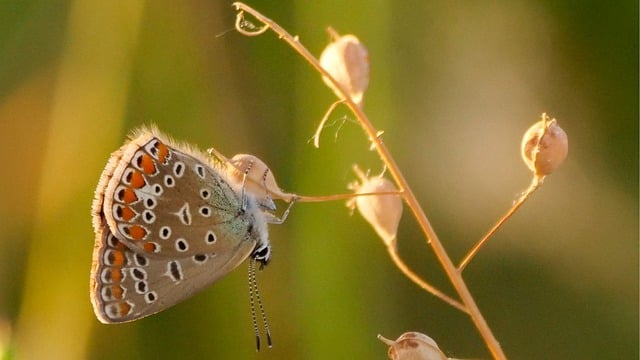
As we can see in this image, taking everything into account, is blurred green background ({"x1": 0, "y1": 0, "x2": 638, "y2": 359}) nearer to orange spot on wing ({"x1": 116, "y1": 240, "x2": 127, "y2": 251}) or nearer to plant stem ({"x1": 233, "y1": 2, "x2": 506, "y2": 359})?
orange spot on wing ({"x1": 116, "y1": 240, "x2": 127, "y2": 251})

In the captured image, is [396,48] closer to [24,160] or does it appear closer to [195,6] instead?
[195,6]

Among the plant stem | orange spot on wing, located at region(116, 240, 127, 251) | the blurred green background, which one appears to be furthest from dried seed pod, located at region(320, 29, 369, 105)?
the blurred green background

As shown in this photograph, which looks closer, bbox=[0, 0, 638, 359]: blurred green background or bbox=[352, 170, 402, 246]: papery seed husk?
bbox=[352, 170, 402, 246]: papery seed husk

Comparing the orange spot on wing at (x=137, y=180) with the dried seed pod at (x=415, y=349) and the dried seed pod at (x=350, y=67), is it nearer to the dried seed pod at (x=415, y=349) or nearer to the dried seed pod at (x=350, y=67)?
the dried seed pod at (x=350, y=67)

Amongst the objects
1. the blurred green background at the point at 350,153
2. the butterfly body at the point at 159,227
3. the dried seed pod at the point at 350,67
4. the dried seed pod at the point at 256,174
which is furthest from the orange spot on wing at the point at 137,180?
the blurred green background at the point at 350,153

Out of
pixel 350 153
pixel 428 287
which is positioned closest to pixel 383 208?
pixel 428 287

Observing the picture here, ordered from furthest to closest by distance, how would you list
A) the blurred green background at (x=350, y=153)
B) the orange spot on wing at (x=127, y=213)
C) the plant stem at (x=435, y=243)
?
the blurred green background at (x=350, y=153), the orange spot on wing at (x=127, y=213), the plant stem at (x=435, y=243)
